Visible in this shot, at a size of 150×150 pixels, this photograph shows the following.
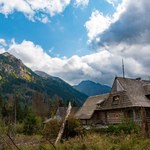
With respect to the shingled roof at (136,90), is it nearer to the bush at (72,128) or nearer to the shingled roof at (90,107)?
the shingled roof at (90,107)

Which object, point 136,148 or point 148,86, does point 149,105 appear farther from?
point 136,148

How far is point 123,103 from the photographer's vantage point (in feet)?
149

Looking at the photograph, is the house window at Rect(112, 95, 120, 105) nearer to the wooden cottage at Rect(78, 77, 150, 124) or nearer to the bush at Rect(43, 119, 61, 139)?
the wooden cottage at Rect(78, 77, 150, 124)

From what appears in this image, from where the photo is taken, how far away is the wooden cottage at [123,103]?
44.2m

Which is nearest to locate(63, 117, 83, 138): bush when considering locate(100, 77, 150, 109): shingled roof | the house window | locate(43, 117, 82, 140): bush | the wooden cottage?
locate(43, 117, 82, 140): bush

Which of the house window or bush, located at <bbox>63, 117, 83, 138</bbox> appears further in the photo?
the house window

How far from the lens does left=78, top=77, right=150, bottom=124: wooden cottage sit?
4420cm

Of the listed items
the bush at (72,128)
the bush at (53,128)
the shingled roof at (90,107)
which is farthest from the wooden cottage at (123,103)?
the bush at (53,128)

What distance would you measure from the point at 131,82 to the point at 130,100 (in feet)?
18.2

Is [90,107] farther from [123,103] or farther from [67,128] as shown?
[67,128]

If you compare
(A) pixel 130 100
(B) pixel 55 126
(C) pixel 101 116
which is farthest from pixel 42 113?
(B) pixel 55 126

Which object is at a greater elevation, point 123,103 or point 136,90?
point 136,90

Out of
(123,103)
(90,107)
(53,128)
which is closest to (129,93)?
(123,103)

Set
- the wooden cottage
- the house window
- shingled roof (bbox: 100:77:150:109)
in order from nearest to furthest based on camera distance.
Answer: the wooden cottage → shingled roof (bbox: 100:77:150:109) → the house window
